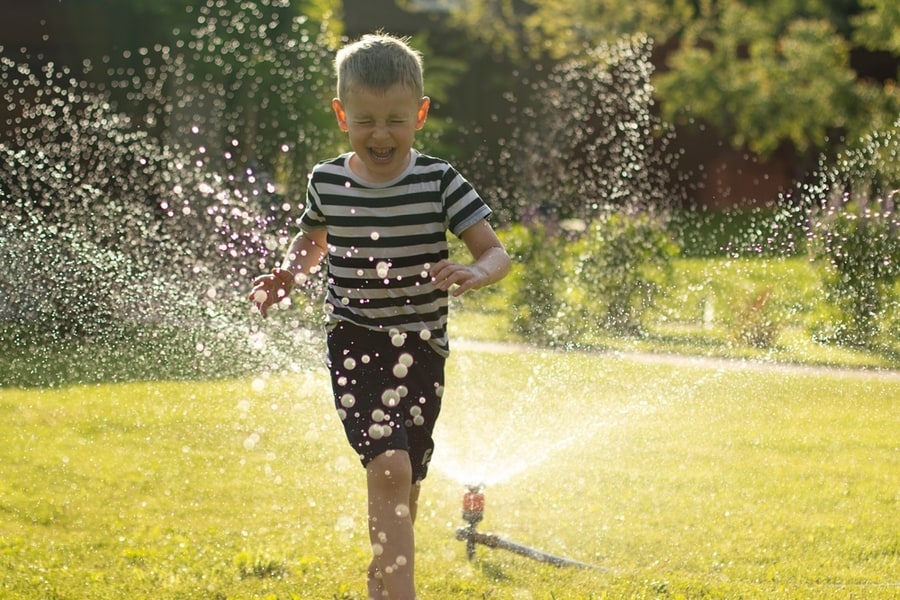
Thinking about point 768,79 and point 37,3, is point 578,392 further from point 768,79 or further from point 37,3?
point 768,79

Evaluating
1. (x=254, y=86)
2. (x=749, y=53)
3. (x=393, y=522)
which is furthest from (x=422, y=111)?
(x=749, y=53)

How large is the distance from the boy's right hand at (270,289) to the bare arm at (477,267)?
45cm

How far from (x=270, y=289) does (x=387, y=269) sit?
1.13ft

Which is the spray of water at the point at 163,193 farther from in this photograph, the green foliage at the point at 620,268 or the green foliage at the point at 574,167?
the green foliage at the point at 620,268

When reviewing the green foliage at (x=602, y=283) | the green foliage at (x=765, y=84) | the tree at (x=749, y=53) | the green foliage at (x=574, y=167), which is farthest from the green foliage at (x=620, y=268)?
the green foliage at (x=765, y=84)

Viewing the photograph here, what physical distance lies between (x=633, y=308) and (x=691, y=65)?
13504 mm

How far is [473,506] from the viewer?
14.0 ft

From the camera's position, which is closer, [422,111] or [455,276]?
[455,276]

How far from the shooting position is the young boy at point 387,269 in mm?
3295

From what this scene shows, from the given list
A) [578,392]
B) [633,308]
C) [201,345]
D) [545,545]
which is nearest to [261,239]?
[201,345]

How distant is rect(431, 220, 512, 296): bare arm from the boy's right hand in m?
0.45

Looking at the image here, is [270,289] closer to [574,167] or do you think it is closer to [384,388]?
[384,388]

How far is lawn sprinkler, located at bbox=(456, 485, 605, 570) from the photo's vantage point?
4188 mm

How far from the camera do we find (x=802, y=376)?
6555 mm
